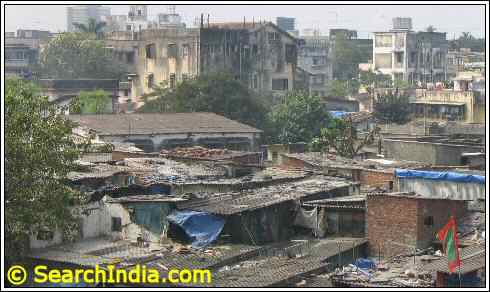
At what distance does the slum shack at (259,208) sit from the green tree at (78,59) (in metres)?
39.2

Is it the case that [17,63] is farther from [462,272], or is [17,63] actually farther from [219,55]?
[462,272]

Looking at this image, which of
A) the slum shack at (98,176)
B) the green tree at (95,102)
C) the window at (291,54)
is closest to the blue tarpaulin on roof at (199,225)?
the slum shack at (98,176)

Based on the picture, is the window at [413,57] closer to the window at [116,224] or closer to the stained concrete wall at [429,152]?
the stained concrete wall at [429,152]

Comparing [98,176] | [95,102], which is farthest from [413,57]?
[98,176]

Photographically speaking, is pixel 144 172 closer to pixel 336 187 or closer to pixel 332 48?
pixel 336 187

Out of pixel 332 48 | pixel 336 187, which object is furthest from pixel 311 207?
pixel 332 48

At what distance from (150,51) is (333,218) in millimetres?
32750

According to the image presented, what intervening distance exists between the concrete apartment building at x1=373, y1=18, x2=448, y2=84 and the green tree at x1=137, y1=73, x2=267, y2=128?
27424mm

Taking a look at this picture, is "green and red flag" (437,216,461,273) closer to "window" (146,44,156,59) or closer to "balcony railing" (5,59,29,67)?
"window" (146,44,156,59)

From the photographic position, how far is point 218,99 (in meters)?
41.9

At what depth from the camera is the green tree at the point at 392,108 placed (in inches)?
1869

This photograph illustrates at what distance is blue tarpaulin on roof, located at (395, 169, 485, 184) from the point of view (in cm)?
2345

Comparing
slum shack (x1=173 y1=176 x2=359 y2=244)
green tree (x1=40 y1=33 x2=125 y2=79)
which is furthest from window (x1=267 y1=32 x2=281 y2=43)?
slum shack (x1=173 y1=176 x2=359 y2=244)

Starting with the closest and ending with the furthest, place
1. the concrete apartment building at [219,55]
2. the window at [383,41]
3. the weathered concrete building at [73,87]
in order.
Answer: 1. the concrete apartment building at [219,55]
2. the weathered concrete building at [73,87]
3. the window at [383,41]
